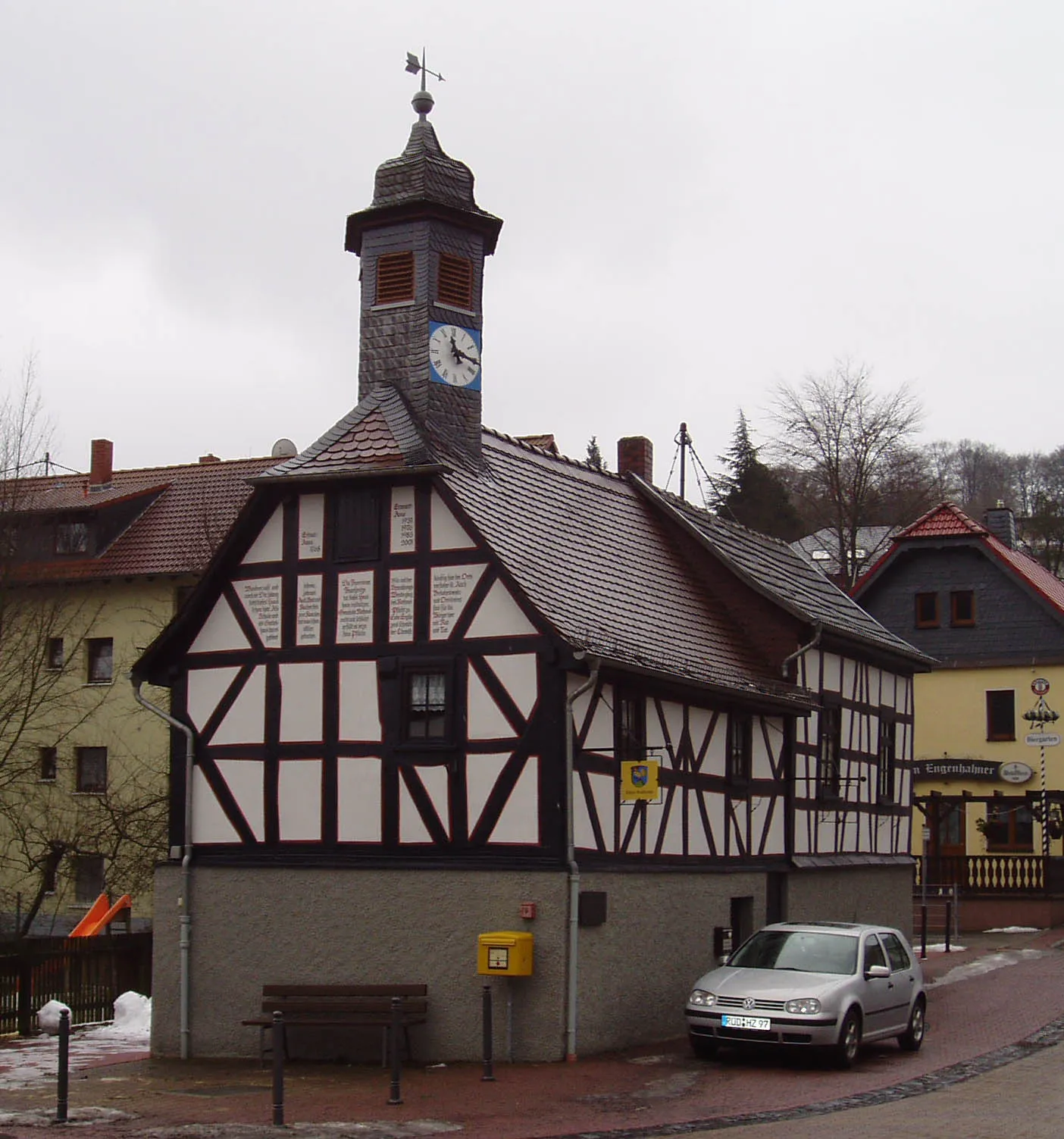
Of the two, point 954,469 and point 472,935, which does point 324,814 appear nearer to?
point 472,935

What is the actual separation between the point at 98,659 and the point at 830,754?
20316 millimetres

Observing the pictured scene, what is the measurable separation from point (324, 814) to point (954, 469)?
226 ft

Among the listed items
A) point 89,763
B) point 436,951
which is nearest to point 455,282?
point 436,951

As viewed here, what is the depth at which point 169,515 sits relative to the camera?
135 ft

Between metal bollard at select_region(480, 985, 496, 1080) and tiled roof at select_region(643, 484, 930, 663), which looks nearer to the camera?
metal bollard at select_region(480, 985, 496, 1080)

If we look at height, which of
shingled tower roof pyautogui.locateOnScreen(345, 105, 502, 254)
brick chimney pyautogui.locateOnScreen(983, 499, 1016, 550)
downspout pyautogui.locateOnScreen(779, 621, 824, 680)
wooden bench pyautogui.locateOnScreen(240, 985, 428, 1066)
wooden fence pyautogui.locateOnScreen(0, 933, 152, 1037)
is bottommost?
wooden fence pyautogui.locateOnScreen(0, 933, 152, 1037)

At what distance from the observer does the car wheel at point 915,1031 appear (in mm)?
19406

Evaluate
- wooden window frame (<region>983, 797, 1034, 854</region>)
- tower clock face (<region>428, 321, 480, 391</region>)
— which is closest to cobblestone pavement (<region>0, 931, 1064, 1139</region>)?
tower clock face (<region>428, 321, 480, 391</region>)

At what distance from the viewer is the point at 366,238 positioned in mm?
22406

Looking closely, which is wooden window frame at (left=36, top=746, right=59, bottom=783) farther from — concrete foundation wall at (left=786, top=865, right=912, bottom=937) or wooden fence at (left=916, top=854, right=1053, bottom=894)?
wooden fence at (left=916, top=854, right=1053, bottom=894)

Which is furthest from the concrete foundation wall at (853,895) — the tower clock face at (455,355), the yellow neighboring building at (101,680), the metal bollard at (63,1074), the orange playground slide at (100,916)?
the yellow neighboring building at (101,680)

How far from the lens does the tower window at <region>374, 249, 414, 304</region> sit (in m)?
21.9

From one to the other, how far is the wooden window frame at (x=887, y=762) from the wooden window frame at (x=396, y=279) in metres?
12.4

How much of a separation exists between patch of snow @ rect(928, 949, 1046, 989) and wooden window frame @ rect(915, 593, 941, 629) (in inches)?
540
